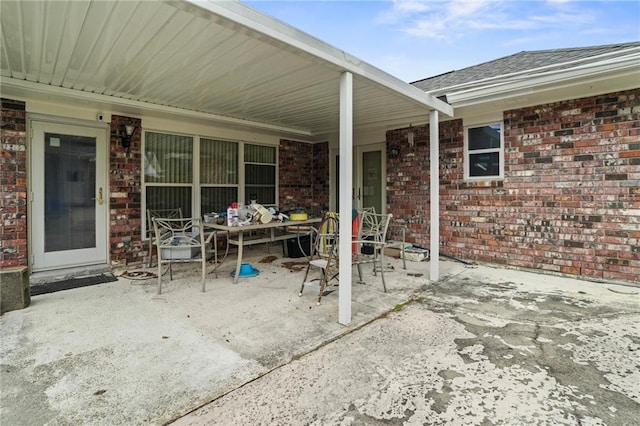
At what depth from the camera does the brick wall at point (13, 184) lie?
4.05 meters

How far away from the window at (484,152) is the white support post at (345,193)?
135 inches

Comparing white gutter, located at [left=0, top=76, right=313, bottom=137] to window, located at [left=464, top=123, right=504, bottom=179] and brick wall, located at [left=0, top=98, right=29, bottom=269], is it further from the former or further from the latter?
window, located at [left=464, top=123, right=504, bottom=179]

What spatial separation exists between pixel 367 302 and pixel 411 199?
3266 mm

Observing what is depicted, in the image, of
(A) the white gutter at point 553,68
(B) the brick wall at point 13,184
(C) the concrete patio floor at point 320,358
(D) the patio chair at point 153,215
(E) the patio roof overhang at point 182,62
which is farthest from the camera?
(D) the patio chair at point 153,215

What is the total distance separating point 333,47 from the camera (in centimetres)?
277

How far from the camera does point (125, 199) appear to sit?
16.6 ft

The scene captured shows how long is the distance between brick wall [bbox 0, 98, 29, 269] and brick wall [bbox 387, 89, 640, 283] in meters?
6.31

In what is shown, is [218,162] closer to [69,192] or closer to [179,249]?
[69,192]

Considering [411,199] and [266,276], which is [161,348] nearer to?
[266,276]

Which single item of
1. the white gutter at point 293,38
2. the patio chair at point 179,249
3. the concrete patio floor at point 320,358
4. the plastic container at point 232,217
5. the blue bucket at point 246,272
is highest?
the white gutter at point 293,38

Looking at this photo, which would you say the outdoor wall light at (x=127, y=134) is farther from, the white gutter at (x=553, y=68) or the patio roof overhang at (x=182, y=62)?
the white gutter at (x=553, y=68)

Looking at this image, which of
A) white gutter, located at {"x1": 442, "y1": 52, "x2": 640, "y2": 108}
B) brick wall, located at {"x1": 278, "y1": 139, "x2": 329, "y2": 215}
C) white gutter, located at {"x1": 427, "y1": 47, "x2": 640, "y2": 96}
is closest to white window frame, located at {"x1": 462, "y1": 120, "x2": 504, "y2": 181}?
white gutter, located at {"x1": 442, "y1": 52, "x2": 640, "y2": 108}

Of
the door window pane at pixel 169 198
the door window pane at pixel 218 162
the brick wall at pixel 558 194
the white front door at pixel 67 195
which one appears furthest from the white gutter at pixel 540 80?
the white front door at pixel 67 195

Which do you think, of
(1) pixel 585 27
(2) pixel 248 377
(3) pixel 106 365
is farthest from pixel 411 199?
(1) pixel 585 27
